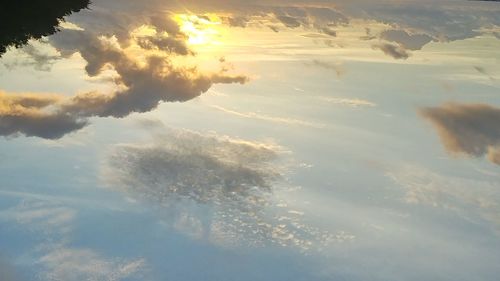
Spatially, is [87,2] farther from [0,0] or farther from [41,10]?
[0,0]

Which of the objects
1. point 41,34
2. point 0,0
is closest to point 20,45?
point 41,34

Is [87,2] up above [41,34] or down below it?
above

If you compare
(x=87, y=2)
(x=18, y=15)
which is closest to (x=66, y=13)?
(x=87, y=2)

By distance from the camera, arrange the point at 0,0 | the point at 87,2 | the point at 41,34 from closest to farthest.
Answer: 1. the point at 0,0
2. the point at 41,34
3. the point at 87,2

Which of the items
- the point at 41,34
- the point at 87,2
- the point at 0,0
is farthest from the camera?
the point at 87,2

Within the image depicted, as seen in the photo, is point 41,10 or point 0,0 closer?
point 0,0

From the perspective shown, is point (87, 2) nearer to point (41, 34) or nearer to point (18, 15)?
point (41, 34)
